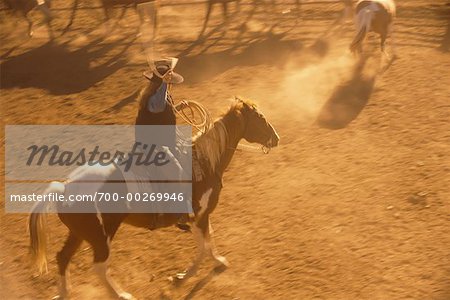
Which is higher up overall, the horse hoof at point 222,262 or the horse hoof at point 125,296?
the horse hoof at point 125,296

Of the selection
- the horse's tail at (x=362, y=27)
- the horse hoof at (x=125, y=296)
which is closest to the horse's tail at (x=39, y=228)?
the horse hoof at (x=125, y=296)

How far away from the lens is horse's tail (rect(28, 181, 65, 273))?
5262 millimetres

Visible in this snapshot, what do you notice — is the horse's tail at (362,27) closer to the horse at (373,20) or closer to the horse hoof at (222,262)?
the horse at (373,20)

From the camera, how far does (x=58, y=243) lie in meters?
7.00

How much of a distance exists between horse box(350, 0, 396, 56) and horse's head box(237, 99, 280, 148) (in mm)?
6139

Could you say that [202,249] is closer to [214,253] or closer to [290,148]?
[214,253]

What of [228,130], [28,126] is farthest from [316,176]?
[28,126]

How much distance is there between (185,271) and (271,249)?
3.79 feet

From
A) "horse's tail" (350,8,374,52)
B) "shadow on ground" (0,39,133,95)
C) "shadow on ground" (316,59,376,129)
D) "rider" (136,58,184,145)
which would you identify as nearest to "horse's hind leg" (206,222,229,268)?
"rider" (136,58,184,145)

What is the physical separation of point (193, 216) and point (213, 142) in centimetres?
92

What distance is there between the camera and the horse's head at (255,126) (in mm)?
6328

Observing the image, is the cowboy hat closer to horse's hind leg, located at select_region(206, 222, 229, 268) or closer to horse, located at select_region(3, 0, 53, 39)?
horse's hind leg, located at select_region(206, 222, 229, 268)

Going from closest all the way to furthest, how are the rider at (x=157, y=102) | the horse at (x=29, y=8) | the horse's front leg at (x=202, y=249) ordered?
the rider at (x=157, y=102)
the horse's front leg at (x=202, y=249)
the horse at (x=29, y=8)

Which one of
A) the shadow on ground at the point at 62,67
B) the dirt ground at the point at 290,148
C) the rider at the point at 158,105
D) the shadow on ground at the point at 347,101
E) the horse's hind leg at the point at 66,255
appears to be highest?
the rider at the point at 158,105
